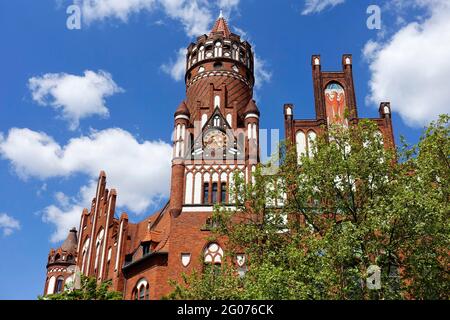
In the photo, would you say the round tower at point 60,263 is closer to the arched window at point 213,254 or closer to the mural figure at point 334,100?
the arched window at point 213,254

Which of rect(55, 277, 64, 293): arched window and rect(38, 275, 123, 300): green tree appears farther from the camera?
rect(55, 277, 64, 293): arched window

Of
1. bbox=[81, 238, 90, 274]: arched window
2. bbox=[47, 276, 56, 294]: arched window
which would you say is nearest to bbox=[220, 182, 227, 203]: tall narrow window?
bbox=[81, 238, 90, 274]: arched window

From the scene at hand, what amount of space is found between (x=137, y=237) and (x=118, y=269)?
9.58 ft

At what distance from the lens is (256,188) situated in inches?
680

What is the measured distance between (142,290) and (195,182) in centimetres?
611

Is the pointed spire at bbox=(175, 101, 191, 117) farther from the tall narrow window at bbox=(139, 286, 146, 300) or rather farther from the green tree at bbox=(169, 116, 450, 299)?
the green tree at bbox=(169, 116, 450, 299)

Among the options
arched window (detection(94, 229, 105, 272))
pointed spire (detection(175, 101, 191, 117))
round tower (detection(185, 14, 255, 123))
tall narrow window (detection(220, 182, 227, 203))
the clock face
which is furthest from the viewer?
round tower (detection(185, 14, 255, 123))

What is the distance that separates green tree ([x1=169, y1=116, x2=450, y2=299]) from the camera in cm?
1359

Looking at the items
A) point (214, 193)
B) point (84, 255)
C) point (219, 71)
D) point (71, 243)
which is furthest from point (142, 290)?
point (71, 243)

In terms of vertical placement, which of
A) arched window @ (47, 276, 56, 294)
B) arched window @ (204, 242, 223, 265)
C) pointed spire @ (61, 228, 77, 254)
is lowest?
arched window @ (204, 242, 223, 265)

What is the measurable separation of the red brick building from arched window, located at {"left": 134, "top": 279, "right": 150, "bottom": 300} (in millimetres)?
49

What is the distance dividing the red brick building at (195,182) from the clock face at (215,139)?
0.18ft
